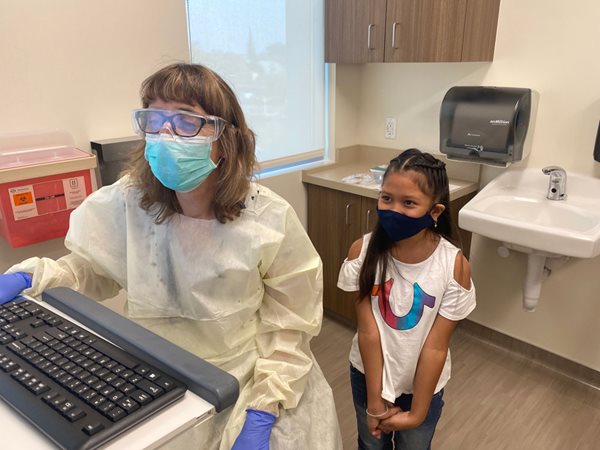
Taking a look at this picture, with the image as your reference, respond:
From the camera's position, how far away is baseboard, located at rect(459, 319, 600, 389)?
2.17m

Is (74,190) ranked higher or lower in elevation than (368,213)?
higher

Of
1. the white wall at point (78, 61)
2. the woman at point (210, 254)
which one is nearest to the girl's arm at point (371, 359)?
the woman at point (210, 254)

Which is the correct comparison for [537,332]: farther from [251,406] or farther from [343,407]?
[251,406]

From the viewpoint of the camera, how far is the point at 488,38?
2076 millimetres

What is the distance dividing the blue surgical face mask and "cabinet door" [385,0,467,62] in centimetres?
142

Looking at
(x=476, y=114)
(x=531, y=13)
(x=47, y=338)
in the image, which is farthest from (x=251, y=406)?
(x=531, y=13)

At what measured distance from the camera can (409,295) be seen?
118cm

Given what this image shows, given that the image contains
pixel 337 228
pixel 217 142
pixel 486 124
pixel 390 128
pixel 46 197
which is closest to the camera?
pixel 217 142

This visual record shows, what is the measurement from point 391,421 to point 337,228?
1.35 metres

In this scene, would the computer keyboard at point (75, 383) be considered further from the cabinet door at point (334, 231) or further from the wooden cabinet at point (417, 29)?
the wooden cabinet at point (417, 29)

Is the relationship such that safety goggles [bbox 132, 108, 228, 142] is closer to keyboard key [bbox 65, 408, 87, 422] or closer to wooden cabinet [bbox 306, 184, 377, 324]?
keyboard key [bbox 65, 408, 87, 422]

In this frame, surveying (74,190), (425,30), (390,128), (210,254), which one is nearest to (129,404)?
(210,254)

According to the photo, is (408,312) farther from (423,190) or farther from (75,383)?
(75,383)

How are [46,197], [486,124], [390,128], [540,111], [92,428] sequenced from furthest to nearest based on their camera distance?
[390,128] → [540,111] → [486,124] → [46,197] → [92,428]
